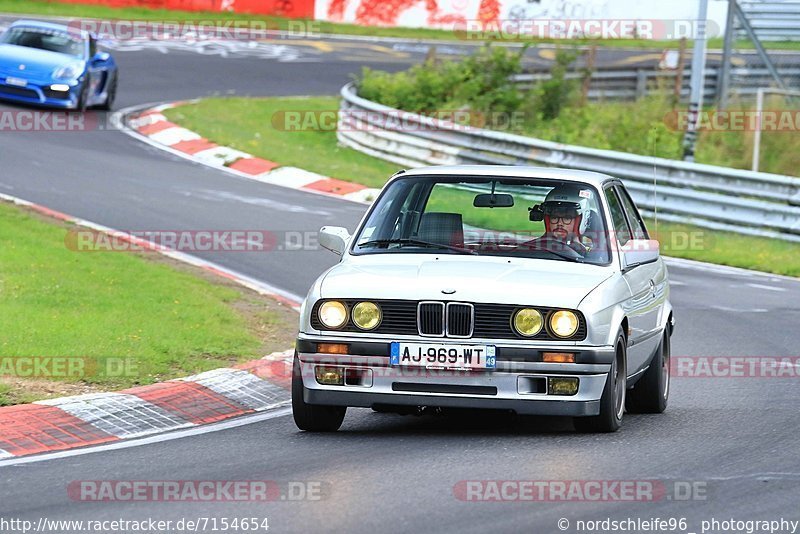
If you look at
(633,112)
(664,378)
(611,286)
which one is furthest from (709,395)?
(633,112)

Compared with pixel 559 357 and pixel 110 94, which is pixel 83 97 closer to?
pixel 110 94

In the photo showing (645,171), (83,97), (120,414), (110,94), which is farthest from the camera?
(110,94)

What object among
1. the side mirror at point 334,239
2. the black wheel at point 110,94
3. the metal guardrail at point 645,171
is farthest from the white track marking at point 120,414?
the black wheel at point 110,94

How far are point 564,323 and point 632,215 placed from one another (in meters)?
2.23

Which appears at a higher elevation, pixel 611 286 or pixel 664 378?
pixel 611 286

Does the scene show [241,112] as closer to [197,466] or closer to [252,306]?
[252,306]

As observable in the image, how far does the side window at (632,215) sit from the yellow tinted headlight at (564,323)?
1936 millimetres

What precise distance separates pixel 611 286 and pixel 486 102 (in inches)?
679

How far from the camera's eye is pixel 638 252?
A: 8.81 m

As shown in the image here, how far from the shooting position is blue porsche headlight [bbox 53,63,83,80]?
23.0 meters

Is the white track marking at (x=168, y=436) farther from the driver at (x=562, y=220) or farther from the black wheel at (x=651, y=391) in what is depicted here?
the black wheel at (x=651, y=391)

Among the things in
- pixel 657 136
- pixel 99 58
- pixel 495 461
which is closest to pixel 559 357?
pixel 495 461

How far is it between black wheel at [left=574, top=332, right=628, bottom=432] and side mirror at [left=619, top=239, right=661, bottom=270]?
69 cm

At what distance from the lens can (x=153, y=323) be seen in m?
11.0
